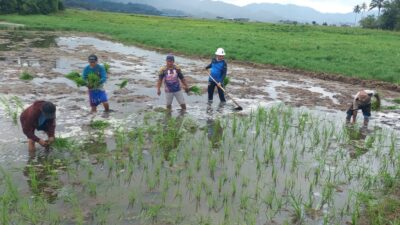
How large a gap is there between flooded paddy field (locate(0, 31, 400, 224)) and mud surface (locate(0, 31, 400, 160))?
8 cm

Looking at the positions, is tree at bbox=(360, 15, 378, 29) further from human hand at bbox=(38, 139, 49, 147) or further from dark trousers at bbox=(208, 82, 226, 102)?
human hand at bbox=(38, 139, 49, 147)

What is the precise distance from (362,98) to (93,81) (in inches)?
262

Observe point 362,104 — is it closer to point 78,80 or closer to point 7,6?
point 78,80

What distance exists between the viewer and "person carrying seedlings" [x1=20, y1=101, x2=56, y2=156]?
655 centimetres

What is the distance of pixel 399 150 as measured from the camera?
27.0 ft

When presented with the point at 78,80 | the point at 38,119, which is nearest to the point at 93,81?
the point at 78,80

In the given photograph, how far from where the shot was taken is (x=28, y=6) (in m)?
58.7

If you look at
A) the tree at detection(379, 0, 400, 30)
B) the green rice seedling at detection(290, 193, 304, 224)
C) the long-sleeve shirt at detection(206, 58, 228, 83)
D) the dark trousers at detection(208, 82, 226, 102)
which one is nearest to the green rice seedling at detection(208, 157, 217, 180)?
the green rice seedling at detection(290, 193, 304, 224)

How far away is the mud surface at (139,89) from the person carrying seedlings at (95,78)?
0.47 m

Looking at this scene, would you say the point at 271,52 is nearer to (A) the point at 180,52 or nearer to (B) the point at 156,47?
(A) the point at 180,52

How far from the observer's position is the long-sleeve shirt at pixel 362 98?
9.59m

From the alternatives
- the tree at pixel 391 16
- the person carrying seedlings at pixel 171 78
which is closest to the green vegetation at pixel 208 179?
the person carrying seedlings at pixel 171 78

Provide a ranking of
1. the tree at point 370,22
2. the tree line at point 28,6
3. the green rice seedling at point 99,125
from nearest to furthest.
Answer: the green rice seedling at point 99,125
the tree line at point 28,6
the tree at point 370,22

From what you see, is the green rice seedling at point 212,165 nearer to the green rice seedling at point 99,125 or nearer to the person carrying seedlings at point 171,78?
the green rice seedling at point 99,125
